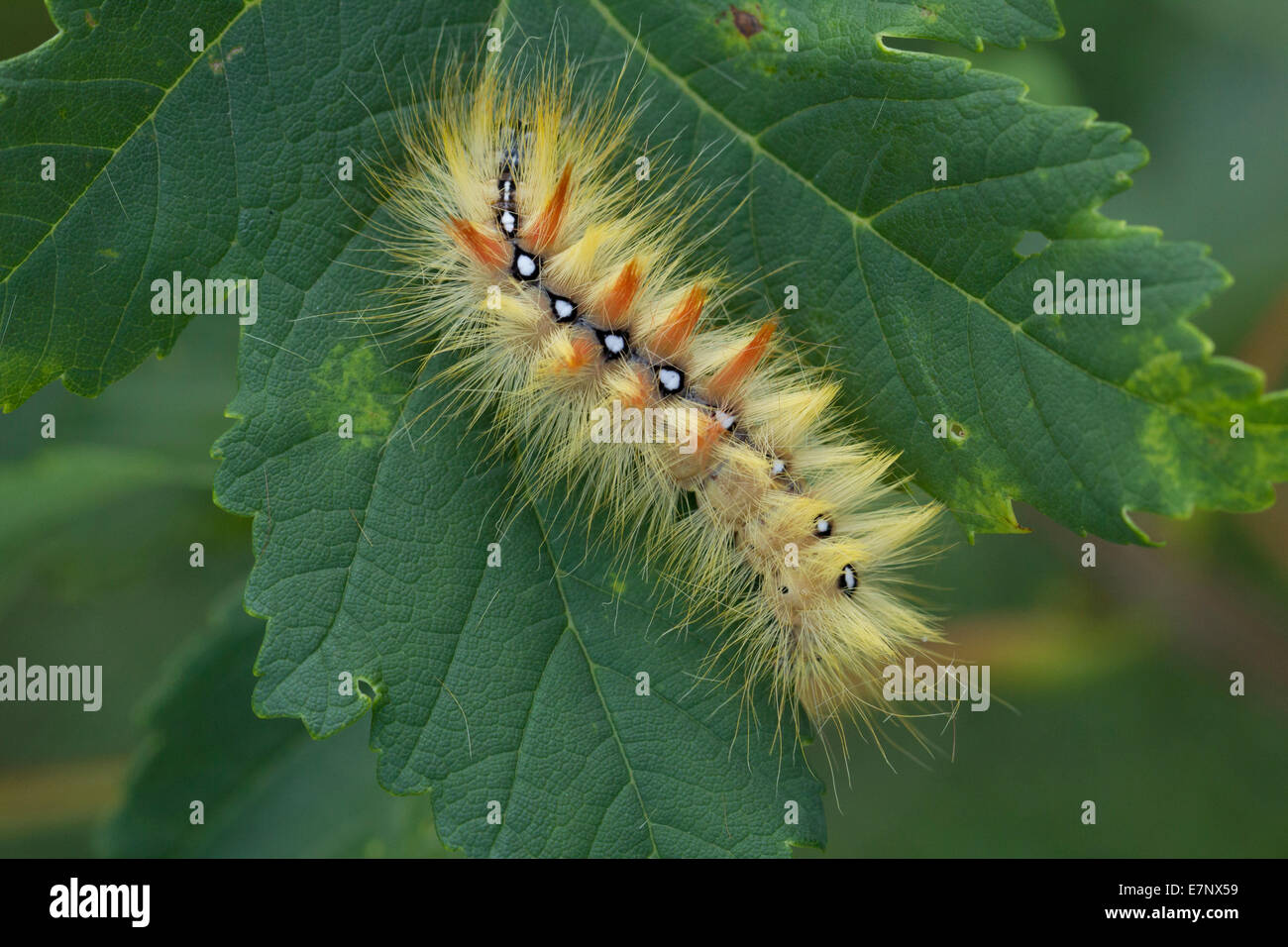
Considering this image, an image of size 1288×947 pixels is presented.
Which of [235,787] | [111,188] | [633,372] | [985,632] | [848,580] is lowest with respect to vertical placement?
[235,787]

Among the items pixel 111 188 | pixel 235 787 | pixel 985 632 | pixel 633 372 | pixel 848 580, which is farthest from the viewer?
pixel 985 632

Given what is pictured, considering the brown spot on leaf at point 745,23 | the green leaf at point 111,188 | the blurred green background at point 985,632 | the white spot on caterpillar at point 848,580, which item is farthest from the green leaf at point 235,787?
the brown spot on leaf at point 745,23

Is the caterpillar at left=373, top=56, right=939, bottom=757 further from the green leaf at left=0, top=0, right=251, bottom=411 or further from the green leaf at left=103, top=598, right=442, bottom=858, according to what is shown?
the green leaf at left=103, top=598, right=442, bottom=858

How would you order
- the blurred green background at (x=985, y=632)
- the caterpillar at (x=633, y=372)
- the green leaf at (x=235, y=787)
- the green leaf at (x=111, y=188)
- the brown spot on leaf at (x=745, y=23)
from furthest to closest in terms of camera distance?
the blurred green background at (x=985, y=632) < the green leaf at (x=235, y=787) < the caterpillar at (x=633, y=372) < the brown spot on leaf at (x=745, y=23) < the green leaf at (x=111, y=188)

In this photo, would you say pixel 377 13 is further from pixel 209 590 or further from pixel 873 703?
pixel 209 590

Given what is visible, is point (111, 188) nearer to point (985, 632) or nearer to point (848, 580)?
point (848, 580)

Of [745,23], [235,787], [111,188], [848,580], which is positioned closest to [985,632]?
[848,580]

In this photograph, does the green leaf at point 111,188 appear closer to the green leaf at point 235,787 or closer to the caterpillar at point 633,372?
the caterpillar at point 633,372
